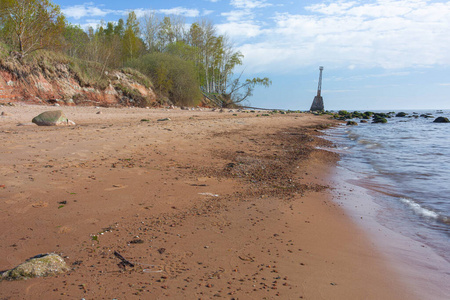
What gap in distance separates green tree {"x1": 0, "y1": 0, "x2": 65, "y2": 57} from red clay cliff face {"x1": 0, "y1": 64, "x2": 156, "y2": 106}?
1424 mm

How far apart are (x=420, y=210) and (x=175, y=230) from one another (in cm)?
354

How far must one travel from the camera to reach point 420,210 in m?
4.17

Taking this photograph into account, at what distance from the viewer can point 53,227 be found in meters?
2.56

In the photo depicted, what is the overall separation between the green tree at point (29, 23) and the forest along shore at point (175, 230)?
1286 cm

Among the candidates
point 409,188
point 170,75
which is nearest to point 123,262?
point 409,188

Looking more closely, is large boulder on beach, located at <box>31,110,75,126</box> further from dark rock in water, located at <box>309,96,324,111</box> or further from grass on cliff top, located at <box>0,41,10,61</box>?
dark rock in water, located at <box>309,96,324,111</box>

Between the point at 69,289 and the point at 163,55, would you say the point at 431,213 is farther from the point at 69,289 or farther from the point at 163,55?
the point at 163,55

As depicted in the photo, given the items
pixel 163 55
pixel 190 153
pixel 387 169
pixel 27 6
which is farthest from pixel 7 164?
pixel 163 55

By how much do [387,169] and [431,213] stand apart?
307cm

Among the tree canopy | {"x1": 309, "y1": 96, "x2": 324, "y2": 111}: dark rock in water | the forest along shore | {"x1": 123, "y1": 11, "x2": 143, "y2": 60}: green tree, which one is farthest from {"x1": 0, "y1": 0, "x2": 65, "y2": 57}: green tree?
{"x1": 309, "y1": 96, "x2": 324, "y2": 111}: dark rock in water

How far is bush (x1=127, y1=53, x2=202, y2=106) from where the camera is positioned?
2510 centimetres

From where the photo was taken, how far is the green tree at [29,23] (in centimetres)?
1493

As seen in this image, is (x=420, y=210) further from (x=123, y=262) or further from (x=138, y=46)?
(x=138, y=46)

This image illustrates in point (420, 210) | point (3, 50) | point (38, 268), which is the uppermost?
point (3, 50)
